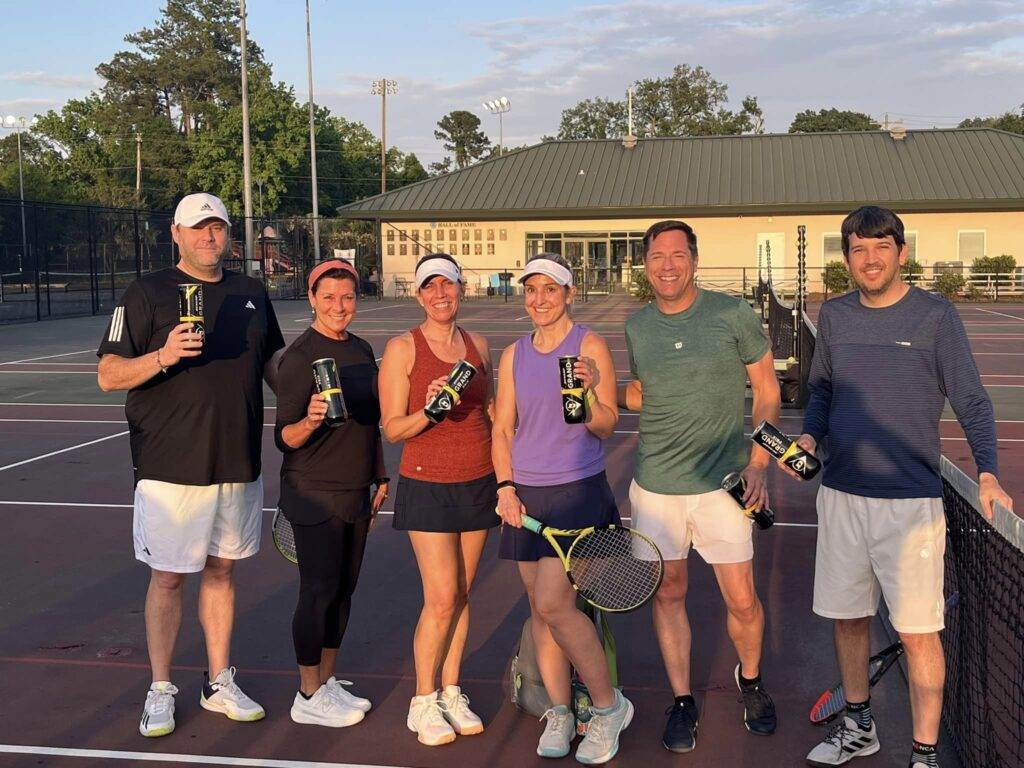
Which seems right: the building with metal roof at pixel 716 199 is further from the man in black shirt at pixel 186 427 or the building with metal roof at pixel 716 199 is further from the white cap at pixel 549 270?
the man in black shirt at pixel 186 427

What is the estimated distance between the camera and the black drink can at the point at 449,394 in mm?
4164

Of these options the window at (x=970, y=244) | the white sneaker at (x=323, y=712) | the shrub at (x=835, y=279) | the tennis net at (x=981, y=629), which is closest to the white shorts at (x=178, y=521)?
the white sneaker at (x=323, y=712)

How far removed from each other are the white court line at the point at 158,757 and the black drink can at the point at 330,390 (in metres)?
1.34

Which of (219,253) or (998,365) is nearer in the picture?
(219,253)

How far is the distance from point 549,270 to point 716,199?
42.2 meters

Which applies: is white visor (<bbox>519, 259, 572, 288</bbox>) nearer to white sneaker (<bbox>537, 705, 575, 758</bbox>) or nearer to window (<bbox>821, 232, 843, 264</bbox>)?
white sneaker (<bbox>537, 705, 575, 758</bbox>)

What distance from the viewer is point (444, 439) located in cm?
459

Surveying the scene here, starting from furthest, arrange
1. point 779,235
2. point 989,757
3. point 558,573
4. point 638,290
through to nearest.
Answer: point 779,235 < point 638,290 < point 558,573 < point 989,757

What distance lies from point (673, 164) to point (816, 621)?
44.1m

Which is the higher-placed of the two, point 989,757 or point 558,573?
point 558,573

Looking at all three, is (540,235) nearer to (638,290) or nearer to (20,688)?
(638,290)

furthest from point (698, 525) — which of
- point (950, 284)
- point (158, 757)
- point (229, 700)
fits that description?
point (950, 284)

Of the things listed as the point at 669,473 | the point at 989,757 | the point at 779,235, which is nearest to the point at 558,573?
the point at 669,473

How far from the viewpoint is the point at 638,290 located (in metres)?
43.8
